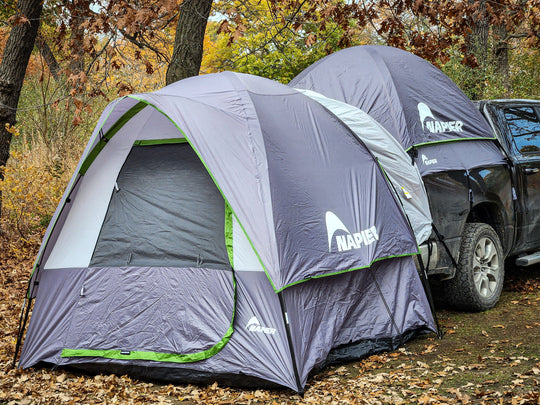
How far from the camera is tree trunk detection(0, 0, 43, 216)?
856cm

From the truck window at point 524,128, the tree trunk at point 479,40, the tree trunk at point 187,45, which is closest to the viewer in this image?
the truck window at point 524,128

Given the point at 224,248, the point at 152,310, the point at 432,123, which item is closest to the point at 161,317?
the point at 152,310

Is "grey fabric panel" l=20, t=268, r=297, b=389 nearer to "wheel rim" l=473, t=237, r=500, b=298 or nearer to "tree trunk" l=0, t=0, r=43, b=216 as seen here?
"wheel rim" l=473, t=237, r=500, b=298

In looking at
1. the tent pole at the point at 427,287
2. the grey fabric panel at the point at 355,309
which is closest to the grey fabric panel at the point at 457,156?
the tent pole at the point at 427,287

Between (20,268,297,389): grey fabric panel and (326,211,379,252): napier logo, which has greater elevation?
(326,211,379,252): napier logo

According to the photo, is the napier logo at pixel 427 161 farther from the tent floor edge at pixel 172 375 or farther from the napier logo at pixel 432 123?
the tent floor edge at pixel 172 375

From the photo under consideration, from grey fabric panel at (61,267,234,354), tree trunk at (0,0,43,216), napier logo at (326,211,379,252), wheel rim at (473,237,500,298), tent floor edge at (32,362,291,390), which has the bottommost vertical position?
tent floor edge at (32,362,291,390)

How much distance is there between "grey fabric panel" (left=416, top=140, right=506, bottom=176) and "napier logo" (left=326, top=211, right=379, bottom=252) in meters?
1.27

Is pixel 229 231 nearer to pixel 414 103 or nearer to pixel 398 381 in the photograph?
pixel 398 381

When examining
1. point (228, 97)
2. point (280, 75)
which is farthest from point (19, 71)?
point (280, 75)

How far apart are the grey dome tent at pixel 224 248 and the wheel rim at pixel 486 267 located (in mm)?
1040

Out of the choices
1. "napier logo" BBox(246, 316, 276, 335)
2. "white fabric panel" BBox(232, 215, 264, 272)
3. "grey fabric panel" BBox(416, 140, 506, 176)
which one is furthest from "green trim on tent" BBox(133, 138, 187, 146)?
"grey fabric panel" BBox(416, 140, 506, 176)

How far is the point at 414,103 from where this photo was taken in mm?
6273

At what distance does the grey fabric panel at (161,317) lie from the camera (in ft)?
14.8
